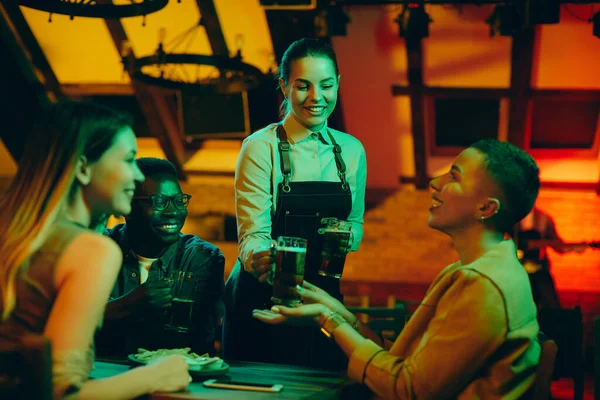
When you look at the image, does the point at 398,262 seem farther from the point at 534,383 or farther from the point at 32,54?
the point at 534,383

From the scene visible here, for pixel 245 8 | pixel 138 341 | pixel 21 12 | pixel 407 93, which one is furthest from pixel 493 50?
pixel 138 341

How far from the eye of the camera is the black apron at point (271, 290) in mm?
2645

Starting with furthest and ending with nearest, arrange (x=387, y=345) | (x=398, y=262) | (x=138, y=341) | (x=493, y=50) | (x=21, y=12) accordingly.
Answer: (x=398, y=262) → (x=21, y=12) → (x=493, y=50) → (x=138, y=341) → (x=387, y=345)

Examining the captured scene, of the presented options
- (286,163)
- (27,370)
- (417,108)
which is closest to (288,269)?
(286,163)

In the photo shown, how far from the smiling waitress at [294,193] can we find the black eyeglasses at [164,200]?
34 cm

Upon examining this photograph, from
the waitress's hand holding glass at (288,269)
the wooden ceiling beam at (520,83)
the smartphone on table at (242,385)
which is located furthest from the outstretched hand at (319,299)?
the wooden ceiling beam at (520,83)

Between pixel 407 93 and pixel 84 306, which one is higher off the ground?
pixel 407 93

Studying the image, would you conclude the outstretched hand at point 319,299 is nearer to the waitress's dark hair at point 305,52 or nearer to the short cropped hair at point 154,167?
the waitress's dark hair at point 305,52

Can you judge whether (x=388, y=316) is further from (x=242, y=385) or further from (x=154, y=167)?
(x=242, y=385)

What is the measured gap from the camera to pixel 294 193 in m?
2.72

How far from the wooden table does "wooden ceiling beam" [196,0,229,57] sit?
206 inches

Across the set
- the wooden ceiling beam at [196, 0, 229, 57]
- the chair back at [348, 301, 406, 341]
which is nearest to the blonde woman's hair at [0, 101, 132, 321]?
the chair back at [348, 301, 406, 341]

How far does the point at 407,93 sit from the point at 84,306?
20.4 feet

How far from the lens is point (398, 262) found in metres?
8.27
